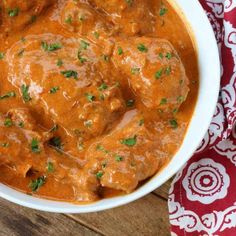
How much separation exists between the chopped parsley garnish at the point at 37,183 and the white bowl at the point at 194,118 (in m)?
0.08

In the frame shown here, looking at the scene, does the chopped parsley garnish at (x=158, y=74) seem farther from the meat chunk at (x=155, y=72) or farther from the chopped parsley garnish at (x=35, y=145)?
the chopped parsley garnish at (x=35, y=145)

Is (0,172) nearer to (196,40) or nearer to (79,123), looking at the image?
(79,123)

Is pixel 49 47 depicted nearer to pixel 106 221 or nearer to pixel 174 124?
pixel 174 124

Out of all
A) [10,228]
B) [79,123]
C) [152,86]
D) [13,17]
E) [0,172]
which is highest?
[13,17]

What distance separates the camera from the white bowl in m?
3.56

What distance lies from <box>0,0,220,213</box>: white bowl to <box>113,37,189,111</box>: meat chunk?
210mm

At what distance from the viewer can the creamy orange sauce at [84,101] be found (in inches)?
143

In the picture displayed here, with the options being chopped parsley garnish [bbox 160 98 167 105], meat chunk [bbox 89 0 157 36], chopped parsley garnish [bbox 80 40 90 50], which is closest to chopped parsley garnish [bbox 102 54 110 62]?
chopped parsley garnish [bbox 80 40 90 50]

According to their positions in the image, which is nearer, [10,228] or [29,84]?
[29,84]

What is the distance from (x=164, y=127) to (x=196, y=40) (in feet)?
2.47

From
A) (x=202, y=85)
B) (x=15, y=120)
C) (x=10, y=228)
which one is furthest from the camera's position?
(x=10, y=228)

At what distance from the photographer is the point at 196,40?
4004mm

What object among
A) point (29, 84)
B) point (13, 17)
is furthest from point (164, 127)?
point (13, 17)

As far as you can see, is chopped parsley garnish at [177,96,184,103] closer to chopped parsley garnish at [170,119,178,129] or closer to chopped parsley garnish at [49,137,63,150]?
chopped parsley garnish at [170,119,178,129]
